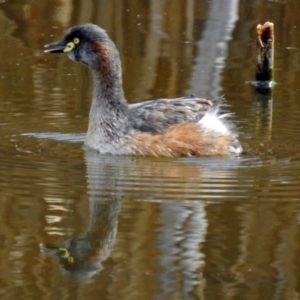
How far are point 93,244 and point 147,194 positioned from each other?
1.23m

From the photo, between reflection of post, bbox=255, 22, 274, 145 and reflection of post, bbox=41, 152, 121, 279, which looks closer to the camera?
reflection of post, bbox=41, 152, 121, 279

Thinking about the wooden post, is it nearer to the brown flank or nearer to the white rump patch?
the white rump patch

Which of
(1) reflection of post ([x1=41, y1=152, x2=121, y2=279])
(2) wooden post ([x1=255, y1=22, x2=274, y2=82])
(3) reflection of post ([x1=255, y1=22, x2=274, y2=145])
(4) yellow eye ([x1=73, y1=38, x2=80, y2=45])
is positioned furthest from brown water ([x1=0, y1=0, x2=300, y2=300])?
(4) yellow eye ([x1=73, y1=38, x2=80, y2=45])

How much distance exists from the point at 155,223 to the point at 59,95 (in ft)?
17.2

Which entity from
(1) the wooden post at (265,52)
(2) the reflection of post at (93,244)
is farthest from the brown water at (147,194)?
(1) the wooden post at (265,52)

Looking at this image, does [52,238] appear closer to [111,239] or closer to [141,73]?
[111,239]

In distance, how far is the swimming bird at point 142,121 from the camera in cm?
952

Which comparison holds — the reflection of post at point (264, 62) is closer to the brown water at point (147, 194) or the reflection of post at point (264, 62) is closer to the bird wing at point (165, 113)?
the brown water at point (147, 194)

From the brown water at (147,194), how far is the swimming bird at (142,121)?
0.22 m

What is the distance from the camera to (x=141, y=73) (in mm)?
13828

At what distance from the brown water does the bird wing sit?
0.41 meters

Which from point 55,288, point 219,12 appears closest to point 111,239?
point 55,288

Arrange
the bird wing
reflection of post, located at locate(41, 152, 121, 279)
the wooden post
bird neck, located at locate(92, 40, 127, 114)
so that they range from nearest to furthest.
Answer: reflection of post, located at locate(41, 152, 121, 279), the bird wing, bird neck, located at locate(92, 40, 127, 114), the wooden post

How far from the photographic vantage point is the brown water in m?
6.10
